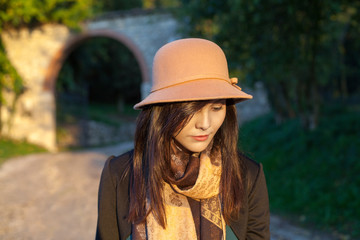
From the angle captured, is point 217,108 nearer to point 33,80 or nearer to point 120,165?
point 120,165

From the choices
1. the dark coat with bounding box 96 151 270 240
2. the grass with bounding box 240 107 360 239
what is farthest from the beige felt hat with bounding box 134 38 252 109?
the grass with bounding box 240 107 360 239

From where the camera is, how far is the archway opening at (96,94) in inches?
529

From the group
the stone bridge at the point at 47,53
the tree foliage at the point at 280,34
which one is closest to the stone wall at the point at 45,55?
the stone bridge at the point at 47,53

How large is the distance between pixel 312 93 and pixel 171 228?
6.04 metres

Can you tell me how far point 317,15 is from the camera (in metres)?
5.28

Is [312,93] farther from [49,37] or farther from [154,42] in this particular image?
[49,37]

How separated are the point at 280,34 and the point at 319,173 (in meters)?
2.44

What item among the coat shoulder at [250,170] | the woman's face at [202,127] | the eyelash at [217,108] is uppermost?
the eyelash at [217,108]

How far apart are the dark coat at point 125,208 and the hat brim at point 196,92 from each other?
1.20 feet

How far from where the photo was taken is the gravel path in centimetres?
408

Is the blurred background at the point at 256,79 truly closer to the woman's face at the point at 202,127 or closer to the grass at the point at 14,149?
the grass at the point at 14,149

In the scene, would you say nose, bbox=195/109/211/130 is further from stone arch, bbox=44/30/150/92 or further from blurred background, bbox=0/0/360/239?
stone arch, bbox=44/30/150/92

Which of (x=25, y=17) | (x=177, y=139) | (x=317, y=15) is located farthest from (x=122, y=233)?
(x=25, y=17)

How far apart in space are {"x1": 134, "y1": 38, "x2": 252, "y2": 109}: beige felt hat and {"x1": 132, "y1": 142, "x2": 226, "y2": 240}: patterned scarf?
0.26 metres
